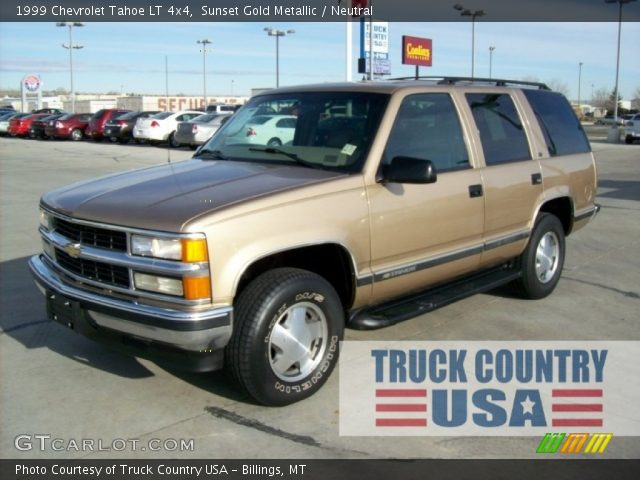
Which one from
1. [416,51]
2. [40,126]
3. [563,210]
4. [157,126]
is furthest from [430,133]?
[40,126]

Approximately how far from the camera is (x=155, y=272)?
3.63 m

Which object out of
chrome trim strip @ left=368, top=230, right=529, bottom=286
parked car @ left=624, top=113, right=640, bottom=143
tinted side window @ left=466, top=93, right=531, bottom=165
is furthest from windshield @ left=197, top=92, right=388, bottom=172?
parked car @ left=624, top=113, right=640, bottom=143

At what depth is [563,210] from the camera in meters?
6.66

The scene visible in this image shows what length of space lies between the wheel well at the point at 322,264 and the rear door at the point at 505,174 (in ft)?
4.81

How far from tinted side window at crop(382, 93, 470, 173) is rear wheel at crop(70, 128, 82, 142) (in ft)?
109

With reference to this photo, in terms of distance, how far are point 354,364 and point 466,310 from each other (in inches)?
64.7

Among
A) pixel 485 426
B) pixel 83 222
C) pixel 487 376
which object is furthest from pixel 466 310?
pixel 83 222

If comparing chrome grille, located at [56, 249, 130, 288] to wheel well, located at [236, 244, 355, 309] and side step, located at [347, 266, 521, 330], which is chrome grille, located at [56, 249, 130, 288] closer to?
wheel well, located at [236, 244, 355, 309]

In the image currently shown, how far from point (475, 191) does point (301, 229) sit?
1.75 meters

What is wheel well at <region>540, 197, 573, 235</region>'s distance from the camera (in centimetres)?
649

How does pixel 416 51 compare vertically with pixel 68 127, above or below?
above

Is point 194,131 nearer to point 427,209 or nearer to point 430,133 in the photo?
point 430,133

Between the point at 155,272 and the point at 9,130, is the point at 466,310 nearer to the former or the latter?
the point at 155,272

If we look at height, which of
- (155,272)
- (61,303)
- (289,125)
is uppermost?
(289,125)
